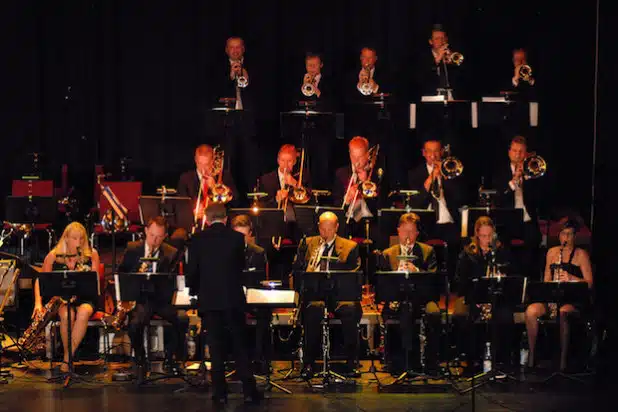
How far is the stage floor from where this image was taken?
974 cm

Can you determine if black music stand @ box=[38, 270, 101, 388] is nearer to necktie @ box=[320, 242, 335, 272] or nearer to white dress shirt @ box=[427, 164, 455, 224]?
necktie @ box=[320, 242, 335, 272]

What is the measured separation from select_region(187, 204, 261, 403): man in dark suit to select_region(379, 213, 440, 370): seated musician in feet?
5.57

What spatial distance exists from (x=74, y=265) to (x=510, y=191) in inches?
168

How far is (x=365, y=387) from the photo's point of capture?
10406 mm

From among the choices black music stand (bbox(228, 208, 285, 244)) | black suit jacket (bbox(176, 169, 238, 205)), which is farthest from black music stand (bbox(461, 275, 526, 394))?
black suit jacket (bbox(176, 169, 238, 205))

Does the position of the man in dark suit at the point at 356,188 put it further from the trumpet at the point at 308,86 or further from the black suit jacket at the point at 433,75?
the black suit jacket at the point at 433,75

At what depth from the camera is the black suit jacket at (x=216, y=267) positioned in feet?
30.9

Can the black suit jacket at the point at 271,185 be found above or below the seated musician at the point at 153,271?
above

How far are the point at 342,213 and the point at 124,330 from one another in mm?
2306

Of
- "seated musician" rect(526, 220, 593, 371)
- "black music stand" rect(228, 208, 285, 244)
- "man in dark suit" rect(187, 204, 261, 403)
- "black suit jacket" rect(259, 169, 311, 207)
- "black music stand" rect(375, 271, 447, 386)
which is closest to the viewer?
"man in dark suit" rect(187, 204, 261, 403)

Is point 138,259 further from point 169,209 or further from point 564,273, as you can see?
point 564,273

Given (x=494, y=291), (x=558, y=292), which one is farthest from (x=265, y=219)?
(x=558, y=292)

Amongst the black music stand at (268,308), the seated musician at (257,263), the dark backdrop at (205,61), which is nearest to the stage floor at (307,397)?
the black music stand at (268,308)

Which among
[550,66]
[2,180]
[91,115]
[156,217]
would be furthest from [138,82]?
[550,66]
